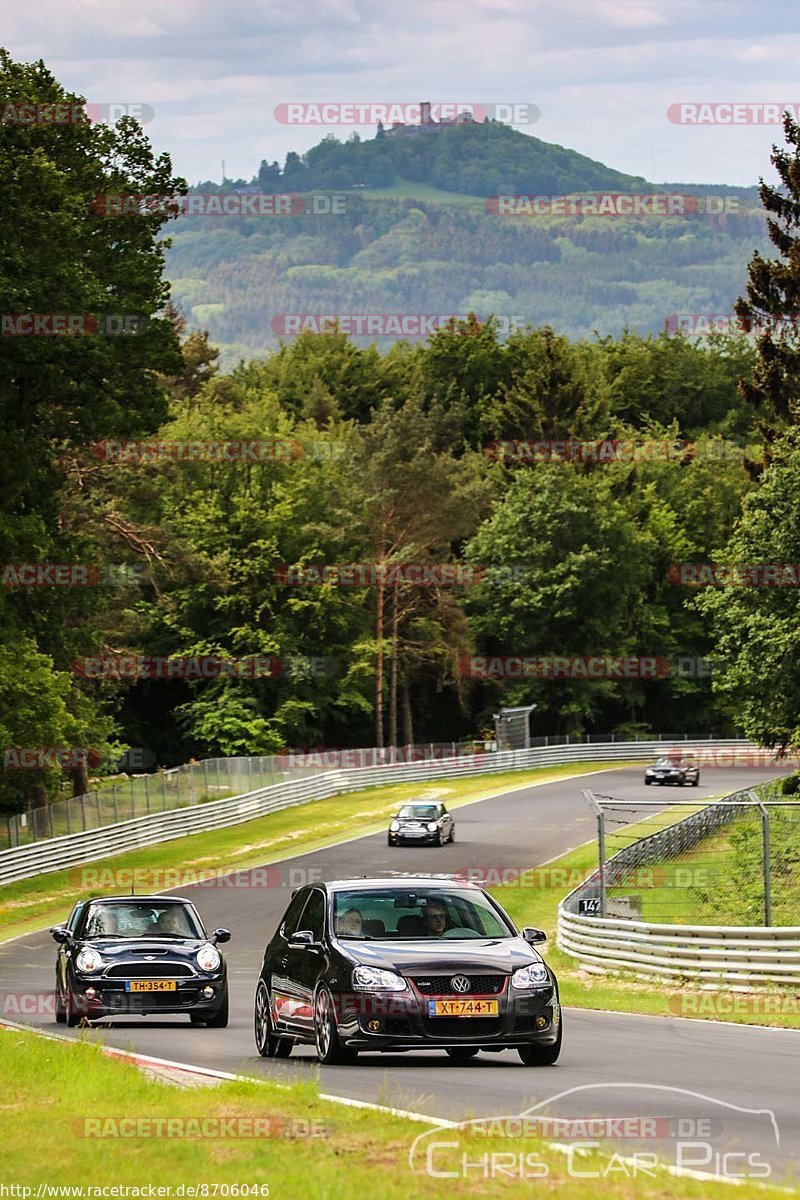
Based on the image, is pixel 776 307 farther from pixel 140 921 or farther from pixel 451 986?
pixel 451 986

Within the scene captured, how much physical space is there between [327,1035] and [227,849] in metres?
40.7

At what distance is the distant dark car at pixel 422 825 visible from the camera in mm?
52312

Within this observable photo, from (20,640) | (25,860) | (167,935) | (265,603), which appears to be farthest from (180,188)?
(265,603)

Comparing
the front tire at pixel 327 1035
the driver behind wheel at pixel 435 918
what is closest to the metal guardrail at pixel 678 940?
the driver behind wheel at pixel 435 918

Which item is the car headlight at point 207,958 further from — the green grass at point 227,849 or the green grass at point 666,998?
the green grass at point 227,849

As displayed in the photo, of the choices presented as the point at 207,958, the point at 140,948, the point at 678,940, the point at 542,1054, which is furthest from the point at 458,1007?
the point at 678,940

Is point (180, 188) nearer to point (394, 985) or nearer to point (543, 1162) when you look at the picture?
point (394, 985)

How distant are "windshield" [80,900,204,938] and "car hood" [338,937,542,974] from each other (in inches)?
243

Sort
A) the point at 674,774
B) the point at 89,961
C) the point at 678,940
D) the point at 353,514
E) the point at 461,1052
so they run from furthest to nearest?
the point at 353,514, the point at 674,774, the point at 678,940, the point at 89,961, the point at 461,1052

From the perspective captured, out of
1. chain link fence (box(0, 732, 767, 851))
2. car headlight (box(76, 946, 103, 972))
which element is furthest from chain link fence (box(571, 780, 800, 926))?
chain link fence (box(0, 732, 767, 851))

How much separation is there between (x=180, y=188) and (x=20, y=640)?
37.1 feet

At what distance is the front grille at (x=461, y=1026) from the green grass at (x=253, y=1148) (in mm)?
1668

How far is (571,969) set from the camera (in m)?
28.6

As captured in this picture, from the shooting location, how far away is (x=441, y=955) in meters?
14.1
